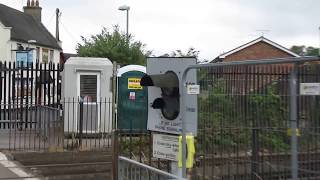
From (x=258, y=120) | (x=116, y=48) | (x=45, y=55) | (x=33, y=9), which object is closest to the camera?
(x=258, y=120)

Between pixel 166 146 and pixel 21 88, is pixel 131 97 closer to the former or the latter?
pixel 21 88

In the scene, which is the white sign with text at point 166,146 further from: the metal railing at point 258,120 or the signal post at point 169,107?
the metal railing at point 258,120

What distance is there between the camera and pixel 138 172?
7336 millimetres

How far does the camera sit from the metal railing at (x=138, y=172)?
663cm

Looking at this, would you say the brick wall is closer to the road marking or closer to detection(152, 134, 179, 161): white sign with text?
the road marking

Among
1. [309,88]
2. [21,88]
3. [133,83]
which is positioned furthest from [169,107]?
[21,88]

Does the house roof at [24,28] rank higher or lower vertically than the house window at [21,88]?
higher

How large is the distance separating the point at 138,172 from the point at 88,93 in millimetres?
10074

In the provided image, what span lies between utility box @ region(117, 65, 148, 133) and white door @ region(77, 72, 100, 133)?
87 cm

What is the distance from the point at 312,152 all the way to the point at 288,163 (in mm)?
275

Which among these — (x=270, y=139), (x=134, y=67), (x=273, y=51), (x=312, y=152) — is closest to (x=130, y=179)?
(x=270, y=139)

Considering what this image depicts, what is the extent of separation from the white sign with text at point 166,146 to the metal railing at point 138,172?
0.25 meters

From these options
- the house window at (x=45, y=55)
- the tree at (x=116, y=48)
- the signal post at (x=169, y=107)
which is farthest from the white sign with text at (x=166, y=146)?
the house window at (x=45, y=55)

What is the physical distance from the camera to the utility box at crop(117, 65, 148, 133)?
16.4m
